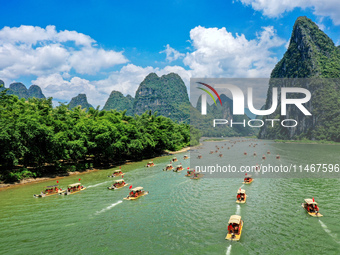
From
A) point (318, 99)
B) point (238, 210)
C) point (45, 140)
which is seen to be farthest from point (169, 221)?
point (318, 99)

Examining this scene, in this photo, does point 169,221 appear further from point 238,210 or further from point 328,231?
point 328,231

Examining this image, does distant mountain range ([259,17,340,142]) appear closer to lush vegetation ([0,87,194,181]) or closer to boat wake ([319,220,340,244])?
lush vegetation ([0,87,194,181])

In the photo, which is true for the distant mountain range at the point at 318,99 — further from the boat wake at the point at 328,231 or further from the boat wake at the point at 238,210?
the boat wake at the point at 238,210

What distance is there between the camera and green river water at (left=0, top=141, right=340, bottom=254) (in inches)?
731

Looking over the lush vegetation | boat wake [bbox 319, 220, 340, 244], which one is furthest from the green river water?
the lush vegetation

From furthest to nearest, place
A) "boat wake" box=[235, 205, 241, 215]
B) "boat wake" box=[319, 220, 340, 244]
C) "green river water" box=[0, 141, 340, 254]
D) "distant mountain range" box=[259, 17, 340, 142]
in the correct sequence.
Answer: "distant mountain range" box=[259, 17, 340, 142]
"boat wake" box=[235, 205, 241, 215]
"boat wake" box=[319, 220, 340, 244]
"green river water" box=[0, 141, 340, 254]

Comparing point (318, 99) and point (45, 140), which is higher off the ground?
point (318, 99)

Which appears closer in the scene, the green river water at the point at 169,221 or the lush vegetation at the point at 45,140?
the green river water at the point at 169,221

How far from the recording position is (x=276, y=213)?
84.8 ft

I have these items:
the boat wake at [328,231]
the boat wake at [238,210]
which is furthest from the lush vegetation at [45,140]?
the boat wake at [328,231]

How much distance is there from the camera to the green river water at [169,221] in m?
18.6

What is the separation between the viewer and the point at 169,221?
23.8 meters

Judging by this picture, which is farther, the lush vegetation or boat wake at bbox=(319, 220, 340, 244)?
the lush vegetation

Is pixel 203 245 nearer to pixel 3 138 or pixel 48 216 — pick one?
pixel 48 216
